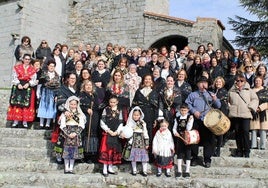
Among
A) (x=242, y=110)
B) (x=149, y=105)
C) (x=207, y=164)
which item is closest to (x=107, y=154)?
(x=149, y=105)

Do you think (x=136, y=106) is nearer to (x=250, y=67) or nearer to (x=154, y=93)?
(x=154, y=93)

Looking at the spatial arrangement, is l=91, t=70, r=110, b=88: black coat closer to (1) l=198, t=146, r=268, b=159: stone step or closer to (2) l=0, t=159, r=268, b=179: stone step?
(2) l=0, t=159, r=268, b=179: stone step

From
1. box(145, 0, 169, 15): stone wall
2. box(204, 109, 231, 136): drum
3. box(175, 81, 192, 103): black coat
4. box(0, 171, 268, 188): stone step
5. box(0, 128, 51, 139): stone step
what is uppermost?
box(145, 0, 169, 15): stone wall

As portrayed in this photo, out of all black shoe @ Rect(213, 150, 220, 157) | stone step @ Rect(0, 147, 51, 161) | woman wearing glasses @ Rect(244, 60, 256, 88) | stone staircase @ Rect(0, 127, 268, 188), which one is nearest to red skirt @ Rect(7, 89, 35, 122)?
stone staircase @ Rect(0, 127, 268, 188)

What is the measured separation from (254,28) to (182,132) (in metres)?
8.68

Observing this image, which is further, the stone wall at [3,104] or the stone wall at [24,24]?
the stone wall at [24,24]

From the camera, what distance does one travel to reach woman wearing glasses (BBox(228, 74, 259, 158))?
6793mm

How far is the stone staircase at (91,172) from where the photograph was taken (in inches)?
220

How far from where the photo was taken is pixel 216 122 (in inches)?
238

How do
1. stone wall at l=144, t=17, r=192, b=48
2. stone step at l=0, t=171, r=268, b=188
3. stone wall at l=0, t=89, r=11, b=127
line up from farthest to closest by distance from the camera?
stone wall at l=144, t=17, r=192, b=48 → stone wall at l=0, t=89, r=11, b=127 → stone step at l=0, t=171, r=268, b=188

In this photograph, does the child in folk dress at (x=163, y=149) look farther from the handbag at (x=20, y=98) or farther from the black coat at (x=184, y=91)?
the handbag at (x=20, y=98)

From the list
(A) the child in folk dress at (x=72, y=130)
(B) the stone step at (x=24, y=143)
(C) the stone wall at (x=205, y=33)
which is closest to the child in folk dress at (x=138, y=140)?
(A) the child in folk dress at (x=72, y=130)

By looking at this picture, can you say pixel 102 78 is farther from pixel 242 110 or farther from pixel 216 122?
pixel 242 110

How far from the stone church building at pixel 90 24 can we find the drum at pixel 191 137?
7.64 metres
